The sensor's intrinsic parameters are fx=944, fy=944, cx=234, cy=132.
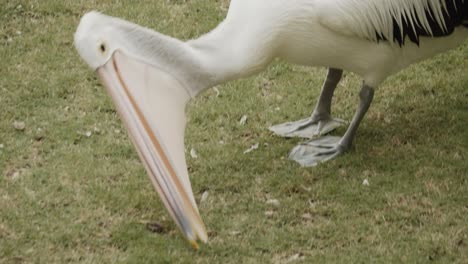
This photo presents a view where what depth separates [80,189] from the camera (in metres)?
5.93

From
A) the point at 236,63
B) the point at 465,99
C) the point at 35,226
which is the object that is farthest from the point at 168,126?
the point at 465,99

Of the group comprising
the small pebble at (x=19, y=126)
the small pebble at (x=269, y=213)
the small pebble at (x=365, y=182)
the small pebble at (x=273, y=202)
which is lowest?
the small pebble at (x=365, y=182)

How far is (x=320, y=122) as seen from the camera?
6.63 metres

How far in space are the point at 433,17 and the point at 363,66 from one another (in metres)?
0.52

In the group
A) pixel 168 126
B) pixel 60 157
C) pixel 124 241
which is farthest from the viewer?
pixel 60 157

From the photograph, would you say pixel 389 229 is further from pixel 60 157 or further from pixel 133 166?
pixel 60 157

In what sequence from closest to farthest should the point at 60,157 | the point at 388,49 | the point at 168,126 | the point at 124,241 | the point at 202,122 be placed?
the point at 168,126
the point at 124,241
the point at 388,49
the point at 60,157
the point at 202,122

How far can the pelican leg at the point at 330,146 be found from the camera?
→ 20.3 ft

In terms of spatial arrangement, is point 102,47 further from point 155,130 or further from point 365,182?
point 365,182

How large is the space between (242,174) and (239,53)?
94 cm

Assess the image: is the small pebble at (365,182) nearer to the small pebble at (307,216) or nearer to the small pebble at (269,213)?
the small pebble at (307,216)

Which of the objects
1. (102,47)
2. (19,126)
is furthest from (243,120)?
(102,47)

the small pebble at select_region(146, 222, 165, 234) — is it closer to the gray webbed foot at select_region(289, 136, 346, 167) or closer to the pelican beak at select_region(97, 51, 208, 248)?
the pelican beak at select_region(97, 51, 208, 248)

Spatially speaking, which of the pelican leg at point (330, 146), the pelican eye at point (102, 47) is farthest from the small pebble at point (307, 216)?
the pelican eye at point (102, 47)
